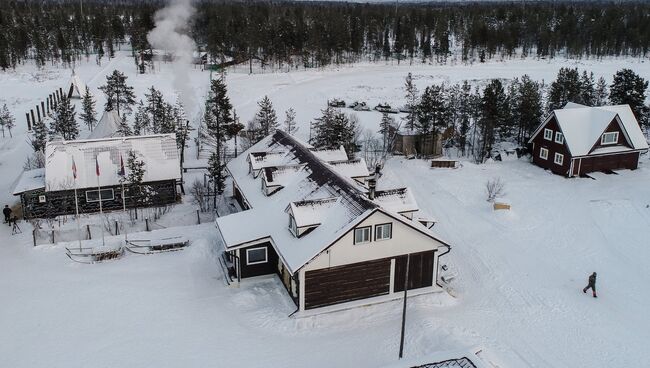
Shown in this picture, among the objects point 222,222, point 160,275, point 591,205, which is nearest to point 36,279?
point 160,275

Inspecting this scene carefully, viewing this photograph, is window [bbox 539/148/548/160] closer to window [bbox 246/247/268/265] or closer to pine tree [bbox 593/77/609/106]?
pine tree [bbox 593/77/609/106]

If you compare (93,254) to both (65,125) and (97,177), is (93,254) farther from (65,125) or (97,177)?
(65,125)

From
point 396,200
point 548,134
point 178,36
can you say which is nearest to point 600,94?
point 548,134

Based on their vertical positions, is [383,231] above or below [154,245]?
above

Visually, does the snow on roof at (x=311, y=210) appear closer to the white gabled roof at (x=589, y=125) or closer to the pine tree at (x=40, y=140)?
the white gabled roof at (x=589, y=125)

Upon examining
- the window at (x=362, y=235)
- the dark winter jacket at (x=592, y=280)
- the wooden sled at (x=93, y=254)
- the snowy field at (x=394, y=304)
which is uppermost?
the window at (x=362, y=235)

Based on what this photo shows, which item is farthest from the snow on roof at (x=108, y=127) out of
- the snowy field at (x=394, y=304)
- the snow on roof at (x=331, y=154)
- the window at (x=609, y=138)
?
the window at (x=609, y=138)

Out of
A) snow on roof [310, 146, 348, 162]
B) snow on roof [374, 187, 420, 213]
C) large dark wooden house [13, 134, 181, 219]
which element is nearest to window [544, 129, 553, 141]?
snow on roof [310, 146, 348, 162]
